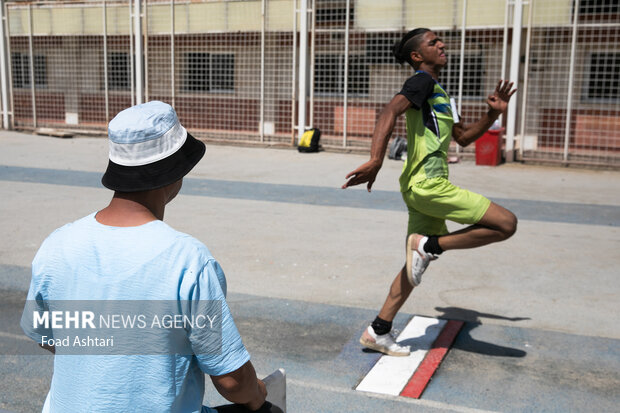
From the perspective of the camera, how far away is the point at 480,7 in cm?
1552

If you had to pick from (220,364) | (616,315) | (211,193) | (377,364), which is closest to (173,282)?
(220,364)

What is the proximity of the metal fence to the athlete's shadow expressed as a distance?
9.67 meters

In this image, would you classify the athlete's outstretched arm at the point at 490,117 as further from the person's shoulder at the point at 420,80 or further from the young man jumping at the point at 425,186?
the person's shoulder at the point at 420,80

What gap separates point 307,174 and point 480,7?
20.5ft

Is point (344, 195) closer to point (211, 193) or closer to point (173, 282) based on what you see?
point (211, 193)

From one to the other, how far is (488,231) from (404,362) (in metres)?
0.97

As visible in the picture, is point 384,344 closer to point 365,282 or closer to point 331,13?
point 365,282

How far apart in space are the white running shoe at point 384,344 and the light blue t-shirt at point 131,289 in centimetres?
258

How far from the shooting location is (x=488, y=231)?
166 inches

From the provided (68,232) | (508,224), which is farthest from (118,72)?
Answer: (68,232)

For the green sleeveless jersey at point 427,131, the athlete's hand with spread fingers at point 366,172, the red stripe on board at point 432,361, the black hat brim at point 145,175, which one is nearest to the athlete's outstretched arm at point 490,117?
the green sleeveless jersey at point 427,131

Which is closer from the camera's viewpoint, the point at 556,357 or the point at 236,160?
the point at 556,357

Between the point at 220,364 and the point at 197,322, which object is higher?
the point at 197,322

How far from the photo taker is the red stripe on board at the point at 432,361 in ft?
12.7
